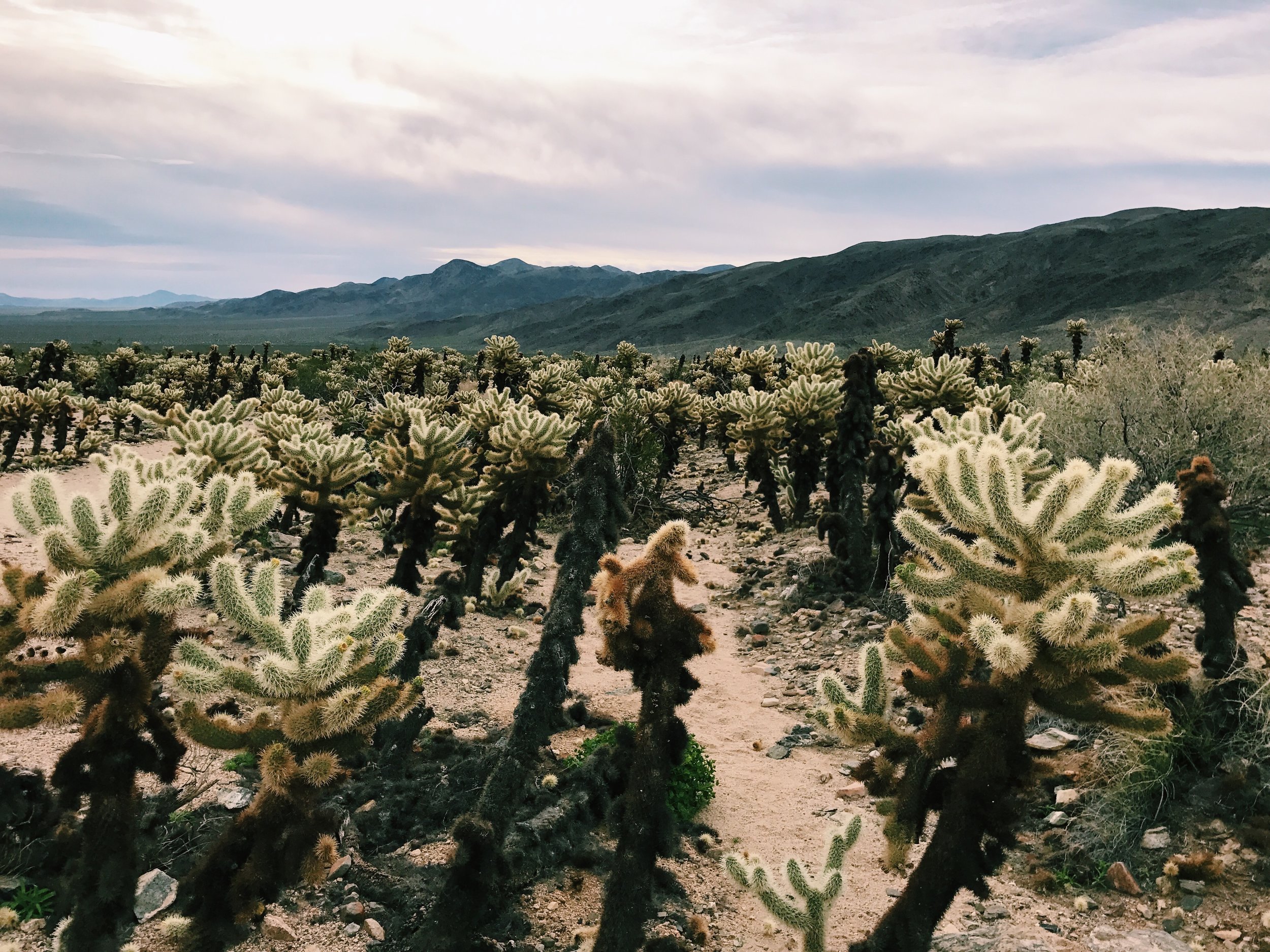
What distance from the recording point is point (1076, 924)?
509cm

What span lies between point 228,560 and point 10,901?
3.11m

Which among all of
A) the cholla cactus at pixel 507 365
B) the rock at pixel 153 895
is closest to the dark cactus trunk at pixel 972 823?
the rock at pixel 153 895

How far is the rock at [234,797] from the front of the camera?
5.70 meters

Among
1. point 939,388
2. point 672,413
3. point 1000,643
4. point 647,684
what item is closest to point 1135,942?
point 1000,643

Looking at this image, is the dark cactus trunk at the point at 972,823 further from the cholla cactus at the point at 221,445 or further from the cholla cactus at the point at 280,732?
the cholla cactus at the point at 221,445

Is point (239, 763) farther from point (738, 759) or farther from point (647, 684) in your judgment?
point (738, 759)

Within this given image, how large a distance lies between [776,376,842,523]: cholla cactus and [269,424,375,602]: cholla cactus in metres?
8.83

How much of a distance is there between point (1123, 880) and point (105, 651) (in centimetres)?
655

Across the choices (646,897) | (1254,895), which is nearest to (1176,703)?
(1254,895)

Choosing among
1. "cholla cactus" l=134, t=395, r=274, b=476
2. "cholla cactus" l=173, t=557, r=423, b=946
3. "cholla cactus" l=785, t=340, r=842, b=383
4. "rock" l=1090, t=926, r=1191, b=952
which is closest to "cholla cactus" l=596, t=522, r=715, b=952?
"cholla cactus" l=173, t=557, r=423, b=946

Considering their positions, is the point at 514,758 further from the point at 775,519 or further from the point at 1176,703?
the point at 775,519

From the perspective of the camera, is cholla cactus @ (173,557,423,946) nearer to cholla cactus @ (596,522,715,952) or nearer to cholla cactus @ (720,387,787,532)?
cholla cactus @ (596,522,715,952)

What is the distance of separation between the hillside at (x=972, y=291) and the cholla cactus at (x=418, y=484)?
69.5 metres

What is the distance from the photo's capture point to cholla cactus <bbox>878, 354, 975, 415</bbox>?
48.7ft
